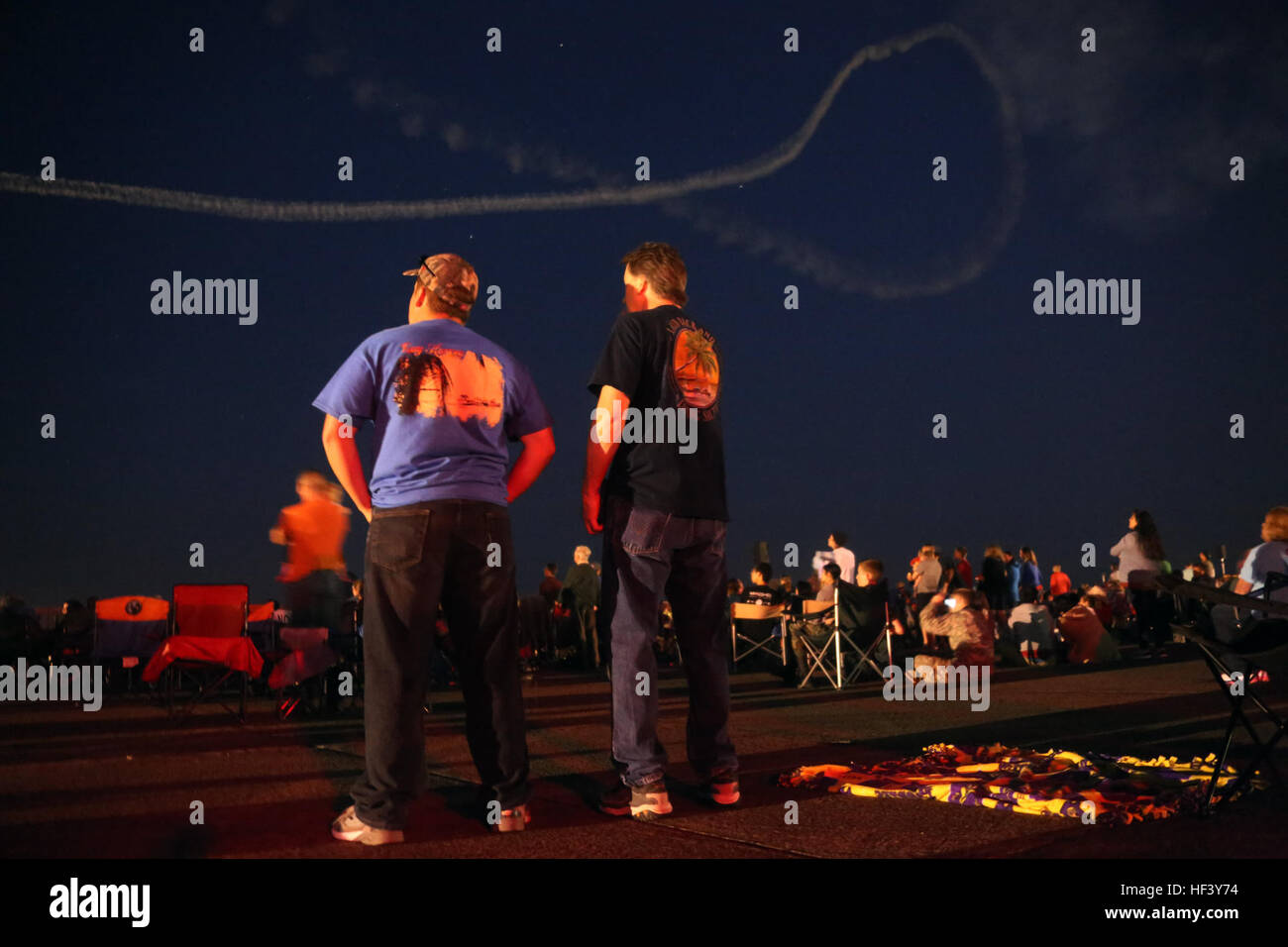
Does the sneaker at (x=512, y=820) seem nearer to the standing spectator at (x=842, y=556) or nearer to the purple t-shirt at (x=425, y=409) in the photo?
the purple t-shirt at (x=425, y=409)

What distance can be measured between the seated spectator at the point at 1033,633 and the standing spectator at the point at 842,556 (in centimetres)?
268

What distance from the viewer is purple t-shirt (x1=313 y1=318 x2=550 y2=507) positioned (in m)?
3.74

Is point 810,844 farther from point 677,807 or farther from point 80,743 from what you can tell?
point 80,743

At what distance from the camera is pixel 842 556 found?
13367mm

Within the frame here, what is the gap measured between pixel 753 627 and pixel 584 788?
9.26 metres

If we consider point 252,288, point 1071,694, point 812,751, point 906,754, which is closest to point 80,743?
point 252,288

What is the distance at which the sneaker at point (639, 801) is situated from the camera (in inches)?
156

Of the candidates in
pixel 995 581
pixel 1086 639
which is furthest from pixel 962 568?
pixel 1086 639

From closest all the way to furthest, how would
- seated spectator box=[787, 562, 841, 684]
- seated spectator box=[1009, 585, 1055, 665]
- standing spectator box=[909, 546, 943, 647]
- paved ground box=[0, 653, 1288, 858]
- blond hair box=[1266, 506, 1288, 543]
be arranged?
paved ground box=[0, 653, 1288, 858]
blond hair box=[1266, 506, 1288, 543]
seated spectator box=[787, 562, 841, 684]
seated spectator box=[1009, 585, 1055, 665]
standing spectator box=[909, 546, 943, 647]

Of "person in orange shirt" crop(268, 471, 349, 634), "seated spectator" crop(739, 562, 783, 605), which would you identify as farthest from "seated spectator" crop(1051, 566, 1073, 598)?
"person in orange shirt" crop(268, 471, 349, 634)

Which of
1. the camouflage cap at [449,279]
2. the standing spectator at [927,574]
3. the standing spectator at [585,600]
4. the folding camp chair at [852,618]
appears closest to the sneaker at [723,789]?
the camouflage cap at [449,279]

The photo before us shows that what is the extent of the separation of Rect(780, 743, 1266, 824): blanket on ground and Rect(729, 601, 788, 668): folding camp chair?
7.84m

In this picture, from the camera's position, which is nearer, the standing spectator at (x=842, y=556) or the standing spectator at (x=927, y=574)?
the standing spectator at (x=842, y=556)
